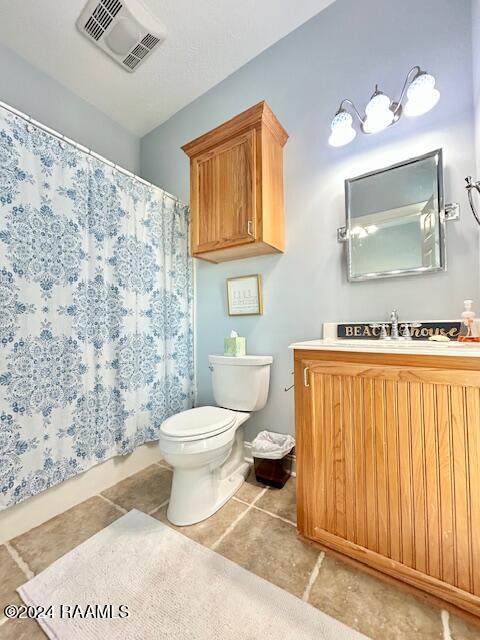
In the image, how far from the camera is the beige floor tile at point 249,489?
1427 millimetres

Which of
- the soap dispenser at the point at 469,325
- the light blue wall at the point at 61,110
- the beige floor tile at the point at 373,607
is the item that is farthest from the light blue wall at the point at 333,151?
the light blue wall at the point at 61,110

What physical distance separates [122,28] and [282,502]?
2836 mm

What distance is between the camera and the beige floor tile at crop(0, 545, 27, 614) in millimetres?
901

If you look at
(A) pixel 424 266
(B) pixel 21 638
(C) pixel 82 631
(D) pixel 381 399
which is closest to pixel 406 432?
(D) pixel 381 399

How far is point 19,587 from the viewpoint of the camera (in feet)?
3.08

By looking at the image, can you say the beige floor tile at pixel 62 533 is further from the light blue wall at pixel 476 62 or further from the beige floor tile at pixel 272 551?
the light blue wall at pixel 476 62

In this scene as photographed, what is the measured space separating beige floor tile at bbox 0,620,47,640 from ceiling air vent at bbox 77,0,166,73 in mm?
2724

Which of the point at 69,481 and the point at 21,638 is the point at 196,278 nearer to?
the point at 69,481

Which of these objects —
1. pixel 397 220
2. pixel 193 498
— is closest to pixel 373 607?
pixel 193 498

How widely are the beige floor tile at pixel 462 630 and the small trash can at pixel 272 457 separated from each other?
2.66 feet

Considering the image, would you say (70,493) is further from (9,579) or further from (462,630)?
(462,630)

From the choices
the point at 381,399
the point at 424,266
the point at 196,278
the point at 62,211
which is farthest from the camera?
the point at 196,278

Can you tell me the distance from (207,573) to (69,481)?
0.89 meters

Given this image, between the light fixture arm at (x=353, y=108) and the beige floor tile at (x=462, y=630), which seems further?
the light fixture arm at (x=353, y=108)
